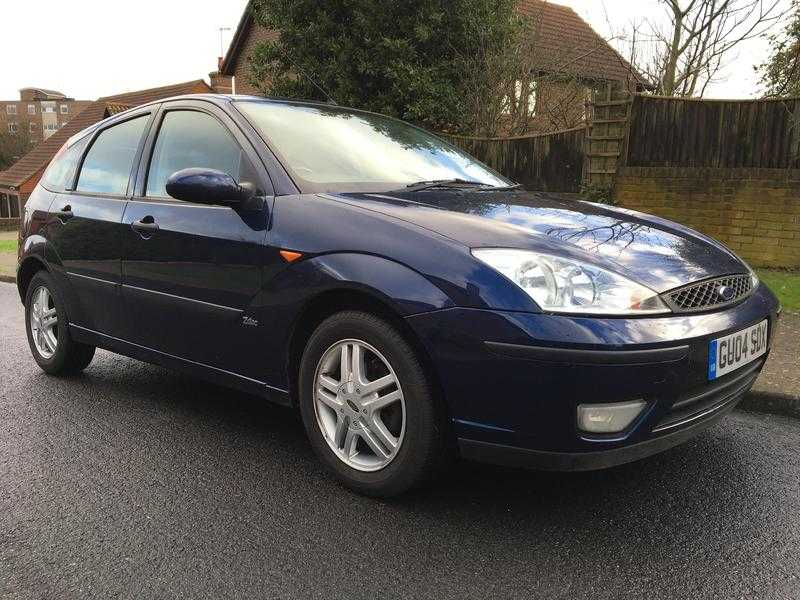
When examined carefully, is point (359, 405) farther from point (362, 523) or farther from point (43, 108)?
point (43, 108)

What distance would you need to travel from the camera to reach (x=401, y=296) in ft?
7.75

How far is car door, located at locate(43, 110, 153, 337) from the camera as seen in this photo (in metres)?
3.66

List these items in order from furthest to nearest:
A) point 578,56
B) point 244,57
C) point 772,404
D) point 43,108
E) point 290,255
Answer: point 43,108 → point 244,57 → point 578,56 → point 772,404 → point 290,255

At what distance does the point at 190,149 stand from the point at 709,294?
98.7 inches

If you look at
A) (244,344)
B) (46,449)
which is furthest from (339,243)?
(46,449)

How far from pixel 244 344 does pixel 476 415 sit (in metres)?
1.17

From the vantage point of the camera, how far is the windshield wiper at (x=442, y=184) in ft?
10.3

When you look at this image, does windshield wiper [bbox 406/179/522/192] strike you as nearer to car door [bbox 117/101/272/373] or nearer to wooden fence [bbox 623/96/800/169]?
car door [bbox 117/101/272/373]

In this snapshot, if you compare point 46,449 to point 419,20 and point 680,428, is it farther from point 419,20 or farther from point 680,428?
point 419,20

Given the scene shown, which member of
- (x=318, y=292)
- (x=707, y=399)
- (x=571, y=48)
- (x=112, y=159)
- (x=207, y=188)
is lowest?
(x=707, y=399)

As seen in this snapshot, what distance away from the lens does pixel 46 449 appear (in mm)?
3238

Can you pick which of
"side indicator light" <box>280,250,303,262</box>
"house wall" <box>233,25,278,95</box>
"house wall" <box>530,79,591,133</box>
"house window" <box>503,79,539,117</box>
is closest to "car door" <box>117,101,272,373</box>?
"side indicator light" <box>280,250,303,262</box>

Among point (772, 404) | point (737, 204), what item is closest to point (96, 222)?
point (772, 404)

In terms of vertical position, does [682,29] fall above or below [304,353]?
above
